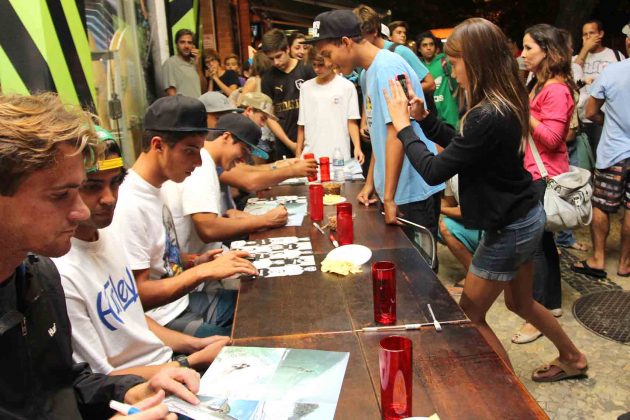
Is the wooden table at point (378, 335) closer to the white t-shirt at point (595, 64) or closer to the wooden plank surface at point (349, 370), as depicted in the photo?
the wooden plank surface at point (349, 370)

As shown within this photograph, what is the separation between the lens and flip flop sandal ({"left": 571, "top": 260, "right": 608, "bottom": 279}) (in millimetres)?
4594

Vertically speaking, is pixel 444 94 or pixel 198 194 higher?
pixel 444 94

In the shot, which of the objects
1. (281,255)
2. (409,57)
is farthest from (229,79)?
(281,255)

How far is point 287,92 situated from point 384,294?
446 centimetres

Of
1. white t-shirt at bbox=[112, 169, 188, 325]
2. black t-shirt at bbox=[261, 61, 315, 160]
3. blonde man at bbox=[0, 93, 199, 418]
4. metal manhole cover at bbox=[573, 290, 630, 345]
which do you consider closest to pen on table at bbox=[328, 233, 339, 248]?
white t-shirt at bbox=[112, 169, 188, 325]

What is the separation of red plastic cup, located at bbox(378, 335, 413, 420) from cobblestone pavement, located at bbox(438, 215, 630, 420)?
1.85 metres

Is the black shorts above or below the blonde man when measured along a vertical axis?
below

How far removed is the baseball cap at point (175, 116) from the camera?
2559 millimetres

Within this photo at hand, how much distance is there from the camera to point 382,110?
10.5ft

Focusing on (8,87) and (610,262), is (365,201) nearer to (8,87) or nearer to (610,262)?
(8,87)

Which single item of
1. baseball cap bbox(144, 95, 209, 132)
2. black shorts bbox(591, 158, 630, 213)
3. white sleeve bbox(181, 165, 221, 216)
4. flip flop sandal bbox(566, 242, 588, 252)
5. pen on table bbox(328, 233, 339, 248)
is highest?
baseball cap bbox(144, 95, 209, 132)

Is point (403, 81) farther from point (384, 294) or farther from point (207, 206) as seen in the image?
point (384, 294)

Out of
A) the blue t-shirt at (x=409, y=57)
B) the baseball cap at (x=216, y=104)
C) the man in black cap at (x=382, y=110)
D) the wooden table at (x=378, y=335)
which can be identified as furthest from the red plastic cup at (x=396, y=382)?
the blue t-shirt at (x=409, y=57)

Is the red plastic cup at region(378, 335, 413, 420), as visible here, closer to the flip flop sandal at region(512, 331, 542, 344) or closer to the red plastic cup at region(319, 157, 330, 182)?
the flip flop sandal at region(512, 331, 542, 344)
